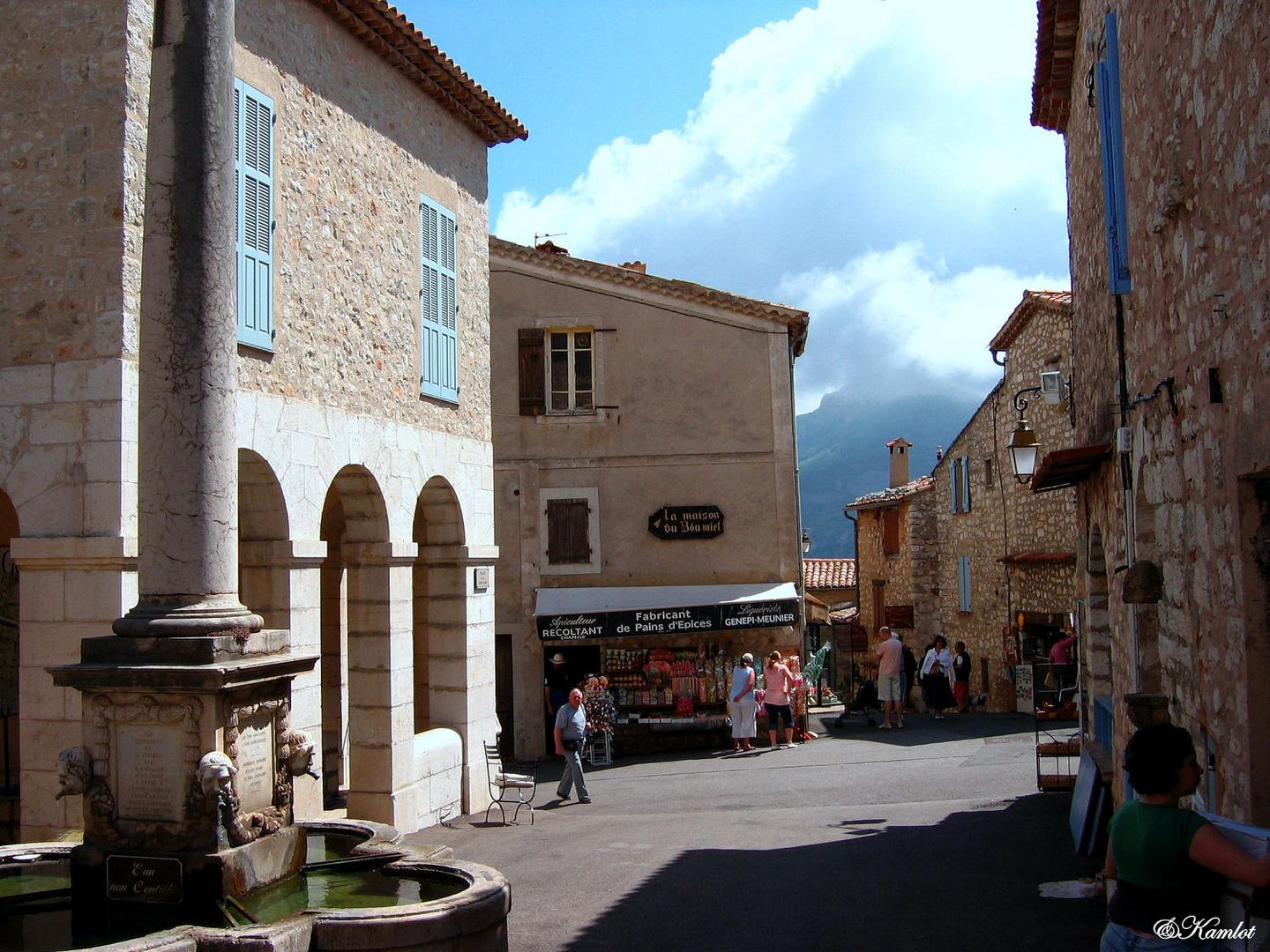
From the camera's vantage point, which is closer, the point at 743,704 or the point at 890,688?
the point at 743,704

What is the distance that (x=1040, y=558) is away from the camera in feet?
69.7

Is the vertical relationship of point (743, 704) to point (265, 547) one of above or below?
below

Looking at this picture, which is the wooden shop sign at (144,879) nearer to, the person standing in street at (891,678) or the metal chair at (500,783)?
the metal chair at (500,783)

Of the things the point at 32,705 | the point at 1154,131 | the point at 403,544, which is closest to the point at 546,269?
the point at 403,544

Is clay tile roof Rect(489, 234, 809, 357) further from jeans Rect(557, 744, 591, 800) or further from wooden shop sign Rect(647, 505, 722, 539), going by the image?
jeans Rect(557, 744, 591, 800)

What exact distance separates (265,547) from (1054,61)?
8125 mm

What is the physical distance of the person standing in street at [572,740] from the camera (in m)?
13.8

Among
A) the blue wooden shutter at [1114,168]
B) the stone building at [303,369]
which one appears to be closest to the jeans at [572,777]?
the stone building at [303,369]

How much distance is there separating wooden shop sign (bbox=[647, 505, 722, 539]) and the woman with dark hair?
15.6 meters

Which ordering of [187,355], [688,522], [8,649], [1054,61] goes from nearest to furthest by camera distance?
[187,355] → [1054,61] → [8,649] → [688,522]

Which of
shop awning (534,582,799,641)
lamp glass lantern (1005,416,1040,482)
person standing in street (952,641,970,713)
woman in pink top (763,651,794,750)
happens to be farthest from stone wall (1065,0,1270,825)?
person standing in street (952,641,970,713)

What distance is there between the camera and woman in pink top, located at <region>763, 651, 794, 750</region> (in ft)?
58.9

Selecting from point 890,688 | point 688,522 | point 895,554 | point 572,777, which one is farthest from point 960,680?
point 572,777

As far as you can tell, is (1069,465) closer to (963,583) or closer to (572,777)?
(572,777)
